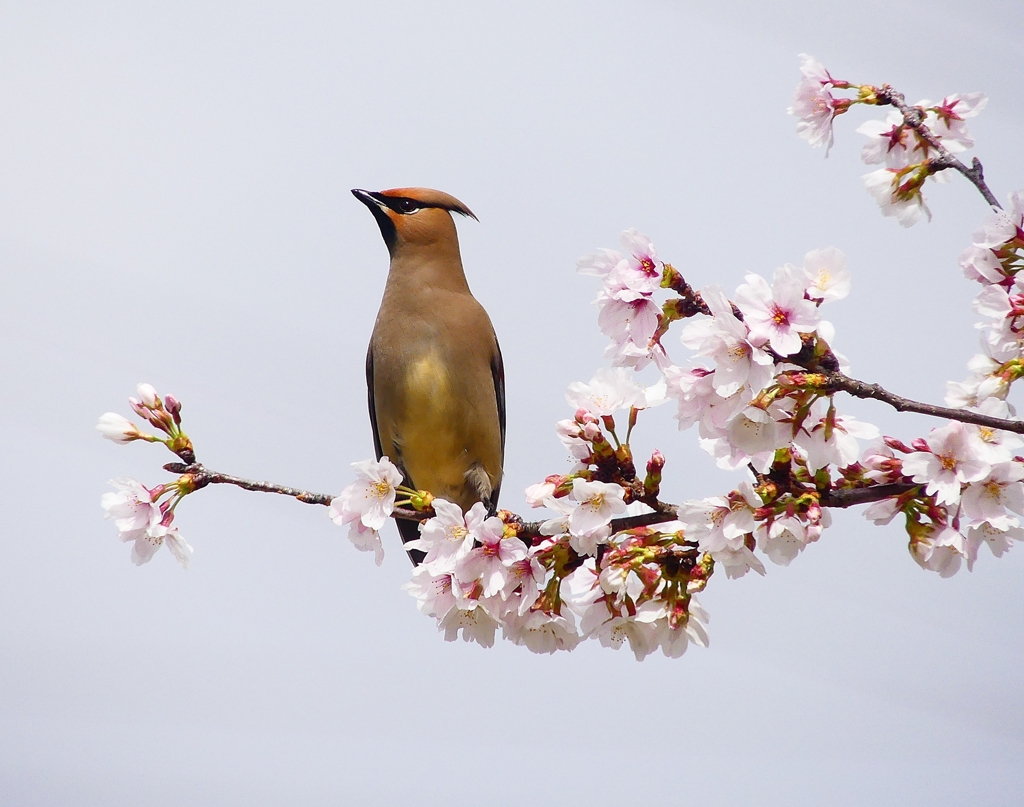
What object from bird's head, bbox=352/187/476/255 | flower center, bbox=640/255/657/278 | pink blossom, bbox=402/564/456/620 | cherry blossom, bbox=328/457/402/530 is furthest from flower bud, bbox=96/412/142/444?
bird's head, bbox=352/187/476/255

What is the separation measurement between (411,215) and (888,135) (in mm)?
2852

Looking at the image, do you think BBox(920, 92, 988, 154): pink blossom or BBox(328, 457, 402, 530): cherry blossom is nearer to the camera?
BBox(328, 457, 402, 530): cherry blossom

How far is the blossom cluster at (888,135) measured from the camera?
245 centimetres

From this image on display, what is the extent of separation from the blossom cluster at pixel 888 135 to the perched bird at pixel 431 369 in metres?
2.32

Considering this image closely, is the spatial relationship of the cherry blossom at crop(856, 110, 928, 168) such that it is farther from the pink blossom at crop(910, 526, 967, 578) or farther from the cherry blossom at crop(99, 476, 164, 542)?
the cherry blossom at crop(99, 476, 164, 542)

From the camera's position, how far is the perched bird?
4.50m

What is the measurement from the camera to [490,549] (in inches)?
85.8

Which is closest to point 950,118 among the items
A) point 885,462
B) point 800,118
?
point 800,118

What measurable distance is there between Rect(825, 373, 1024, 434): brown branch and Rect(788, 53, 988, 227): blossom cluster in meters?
0.90

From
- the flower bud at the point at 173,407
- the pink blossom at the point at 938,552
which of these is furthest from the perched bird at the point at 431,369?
the pink blossom at the point at 938,552

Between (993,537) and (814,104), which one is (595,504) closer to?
(993,537)

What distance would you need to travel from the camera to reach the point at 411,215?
4980 millimetres

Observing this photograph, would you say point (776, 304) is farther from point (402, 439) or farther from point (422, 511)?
point (402, 439)

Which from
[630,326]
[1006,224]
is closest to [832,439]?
[630,326]
